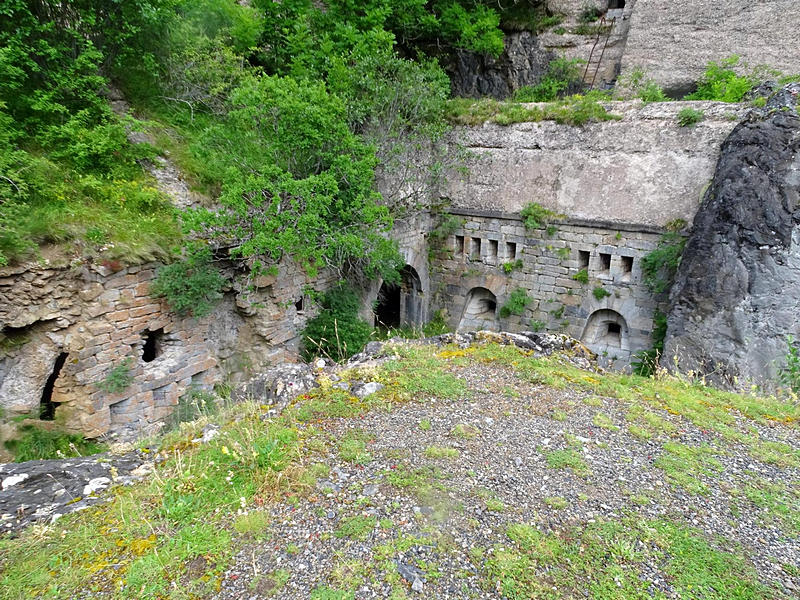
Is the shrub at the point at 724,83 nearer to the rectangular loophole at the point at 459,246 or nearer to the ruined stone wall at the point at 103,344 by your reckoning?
the rectangular loophole at the point at 459,246

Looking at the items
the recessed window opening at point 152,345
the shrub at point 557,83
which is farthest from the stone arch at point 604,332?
the recessed window opening at point 152,345

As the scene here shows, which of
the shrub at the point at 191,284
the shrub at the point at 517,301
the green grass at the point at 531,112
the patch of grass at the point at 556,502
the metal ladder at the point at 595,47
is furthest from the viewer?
the metal ladder at the point at 595,47

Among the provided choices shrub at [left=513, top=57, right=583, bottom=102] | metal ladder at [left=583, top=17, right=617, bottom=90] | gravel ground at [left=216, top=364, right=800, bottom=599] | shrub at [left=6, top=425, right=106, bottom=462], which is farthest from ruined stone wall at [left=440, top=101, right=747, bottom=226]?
shrub at [left=6, top=425, right=106, bottom=462]

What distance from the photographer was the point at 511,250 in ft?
37.8

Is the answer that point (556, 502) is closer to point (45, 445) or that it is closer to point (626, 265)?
point (45, 445)

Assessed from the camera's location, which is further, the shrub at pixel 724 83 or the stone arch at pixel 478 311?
the stone arch at pixel 478 311

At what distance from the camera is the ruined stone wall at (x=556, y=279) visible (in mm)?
10289

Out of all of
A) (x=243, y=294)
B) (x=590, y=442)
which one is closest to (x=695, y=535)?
(x=590, y=442)

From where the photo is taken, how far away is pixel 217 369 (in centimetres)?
836

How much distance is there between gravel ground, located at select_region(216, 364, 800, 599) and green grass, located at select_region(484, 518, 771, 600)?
75 millimetres

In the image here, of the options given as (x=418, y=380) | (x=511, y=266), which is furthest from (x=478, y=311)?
(x=418, y=380)

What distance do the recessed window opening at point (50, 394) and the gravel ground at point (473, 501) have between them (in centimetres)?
443

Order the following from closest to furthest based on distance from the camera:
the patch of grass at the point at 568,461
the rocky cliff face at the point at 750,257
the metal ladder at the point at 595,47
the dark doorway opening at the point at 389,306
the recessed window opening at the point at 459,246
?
the patch of grass at the point at 568,461 < the rocky cliff face at the point at 750,257 < the recessed window opening at the point at 459,246 < the dark doorway opening at the point at 389,306 < the metal ladder at the point at 595,47

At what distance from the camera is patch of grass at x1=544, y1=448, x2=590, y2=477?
4102mm
